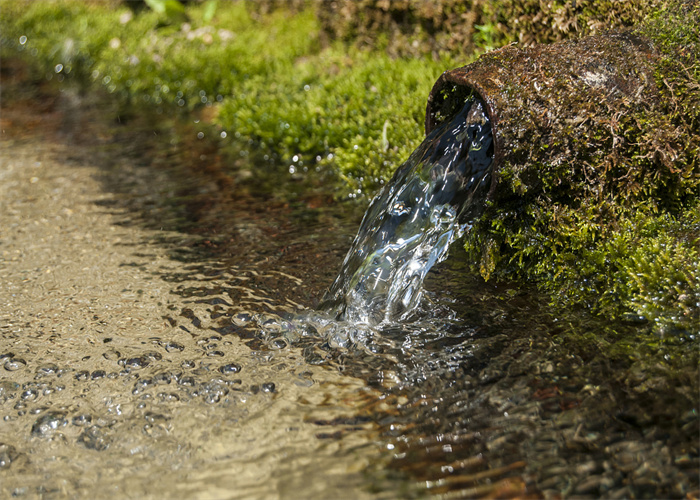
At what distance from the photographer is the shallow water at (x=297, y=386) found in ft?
8.76

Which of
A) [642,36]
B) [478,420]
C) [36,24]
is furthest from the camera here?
[36,24]

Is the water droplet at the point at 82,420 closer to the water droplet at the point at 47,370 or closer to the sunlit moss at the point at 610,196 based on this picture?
the water droplet at the point at 47,370

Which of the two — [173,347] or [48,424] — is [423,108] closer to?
[173,347]

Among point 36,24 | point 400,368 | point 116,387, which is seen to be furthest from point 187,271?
point 36,24

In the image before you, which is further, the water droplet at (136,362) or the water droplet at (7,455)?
the water droplet at (136,362)

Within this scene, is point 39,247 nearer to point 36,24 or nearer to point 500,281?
point 500,281

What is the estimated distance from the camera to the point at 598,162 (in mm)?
3924

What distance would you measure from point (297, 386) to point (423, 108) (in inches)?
144

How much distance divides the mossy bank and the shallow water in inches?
12.7

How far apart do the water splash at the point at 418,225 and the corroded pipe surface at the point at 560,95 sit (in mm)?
214

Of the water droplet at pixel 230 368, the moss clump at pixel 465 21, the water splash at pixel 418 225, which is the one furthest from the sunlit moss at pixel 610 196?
the water droplet at pixel 230 368

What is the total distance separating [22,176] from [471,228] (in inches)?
211

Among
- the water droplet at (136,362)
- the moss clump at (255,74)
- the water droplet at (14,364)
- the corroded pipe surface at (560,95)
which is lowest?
the water droplet at (14,364)

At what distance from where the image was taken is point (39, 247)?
522 cm
